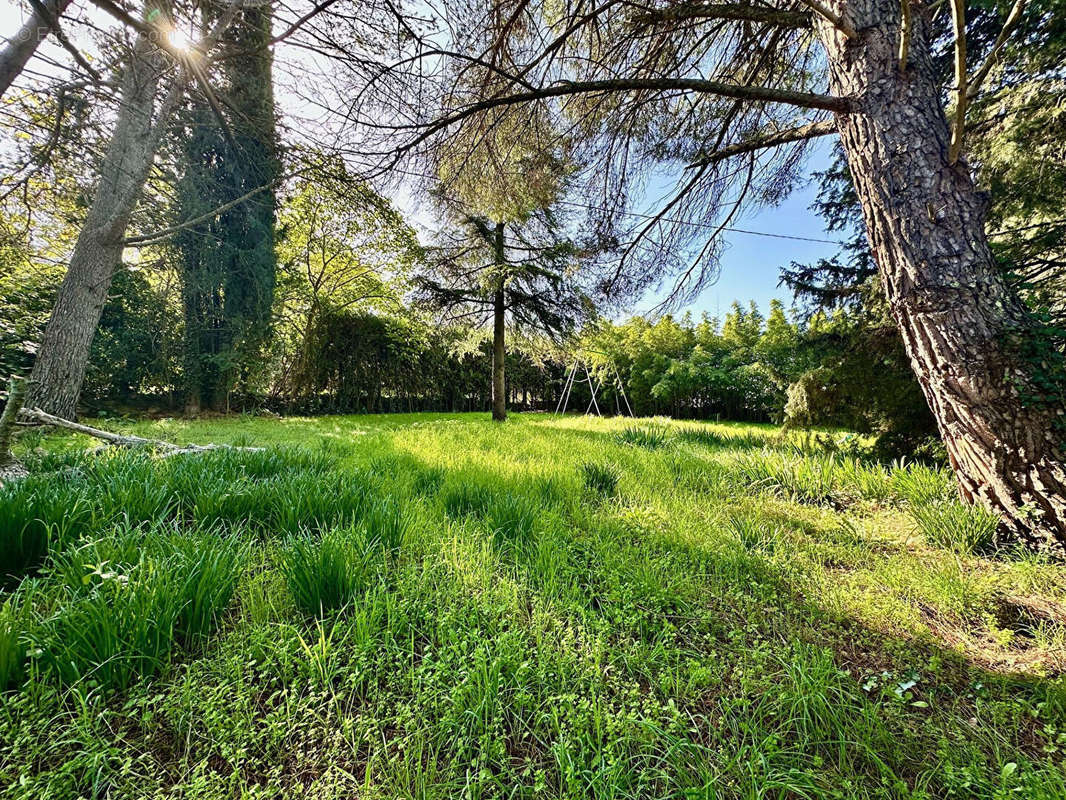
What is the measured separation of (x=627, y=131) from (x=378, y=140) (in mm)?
2090

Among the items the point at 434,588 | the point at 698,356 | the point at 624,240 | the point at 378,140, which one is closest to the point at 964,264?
the point at 624,240

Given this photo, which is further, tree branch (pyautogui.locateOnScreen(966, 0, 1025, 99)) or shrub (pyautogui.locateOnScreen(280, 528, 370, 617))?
tree branch (pyautogui.locateOnScreen(966, 0, 1025, 99))

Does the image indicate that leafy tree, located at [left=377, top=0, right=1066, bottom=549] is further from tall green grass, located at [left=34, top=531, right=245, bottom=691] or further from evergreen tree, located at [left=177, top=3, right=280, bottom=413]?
evergreen tree, located at [left=177, top=3, right=280, bottom=413]

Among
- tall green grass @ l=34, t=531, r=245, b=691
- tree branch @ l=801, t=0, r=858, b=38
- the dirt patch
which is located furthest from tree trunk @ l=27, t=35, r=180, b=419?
the dirt patch

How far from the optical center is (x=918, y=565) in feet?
5.27

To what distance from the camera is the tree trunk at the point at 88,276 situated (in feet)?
14.8

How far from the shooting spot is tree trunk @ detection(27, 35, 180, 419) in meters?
4.50

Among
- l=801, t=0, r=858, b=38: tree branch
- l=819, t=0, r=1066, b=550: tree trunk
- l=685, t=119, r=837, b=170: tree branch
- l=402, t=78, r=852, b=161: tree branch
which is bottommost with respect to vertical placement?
l=819, t=0, r=1066, b=550: tree trunk

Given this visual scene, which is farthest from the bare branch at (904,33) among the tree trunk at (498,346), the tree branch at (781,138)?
the tree trunk at (498,346)

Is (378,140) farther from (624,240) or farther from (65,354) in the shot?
(65,354)

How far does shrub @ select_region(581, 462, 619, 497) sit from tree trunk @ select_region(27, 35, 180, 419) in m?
6.44

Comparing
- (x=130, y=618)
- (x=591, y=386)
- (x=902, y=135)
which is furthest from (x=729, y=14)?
(x=591, y=386)

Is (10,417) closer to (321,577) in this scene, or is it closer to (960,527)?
(321,577)

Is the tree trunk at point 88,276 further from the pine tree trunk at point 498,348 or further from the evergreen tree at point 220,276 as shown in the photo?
the pine tree trunk at point 498,348
